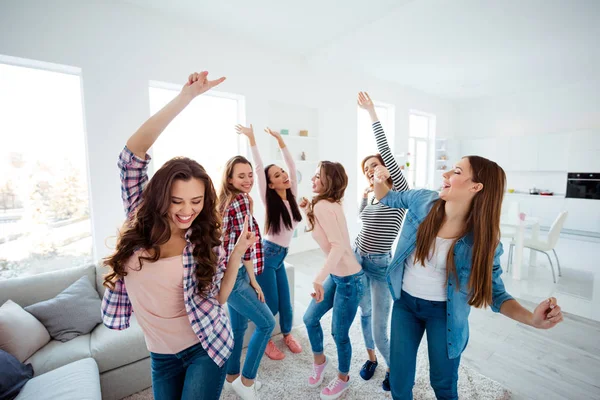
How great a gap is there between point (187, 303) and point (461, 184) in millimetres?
1249

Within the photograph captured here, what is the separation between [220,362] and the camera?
1135 millimetres

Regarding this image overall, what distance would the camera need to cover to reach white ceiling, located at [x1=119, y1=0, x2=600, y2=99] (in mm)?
3332

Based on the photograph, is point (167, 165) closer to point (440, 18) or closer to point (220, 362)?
point (220, 362)

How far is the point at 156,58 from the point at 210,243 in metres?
3.22

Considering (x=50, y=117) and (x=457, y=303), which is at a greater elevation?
(x=50, y=117)

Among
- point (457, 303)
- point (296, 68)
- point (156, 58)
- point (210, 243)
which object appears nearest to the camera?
point (210, 243)

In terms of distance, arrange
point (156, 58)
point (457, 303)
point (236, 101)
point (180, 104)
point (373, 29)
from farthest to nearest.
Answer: point (236, 101), point (373, 29), point (156, 58), point (457, 303), point (180, 104)

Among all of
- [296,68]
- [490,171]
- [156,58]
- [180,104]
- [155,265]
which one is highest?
[296,68]

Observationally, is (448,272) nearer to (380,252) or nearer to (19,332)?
(380,252)

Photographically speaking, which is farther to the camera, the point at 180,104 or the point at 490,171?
the point at 490,171

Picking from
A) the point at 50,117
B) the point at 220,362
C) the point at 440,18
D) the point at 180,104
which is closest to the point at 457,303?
the point at 220,362

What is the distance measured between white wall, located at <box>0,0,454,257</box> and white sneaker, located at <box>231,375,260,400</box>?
240 centimetres

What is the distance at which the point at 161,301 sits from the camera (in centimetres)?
110

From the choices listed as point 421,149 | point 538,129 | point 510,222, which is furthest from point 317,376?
point 538,129
